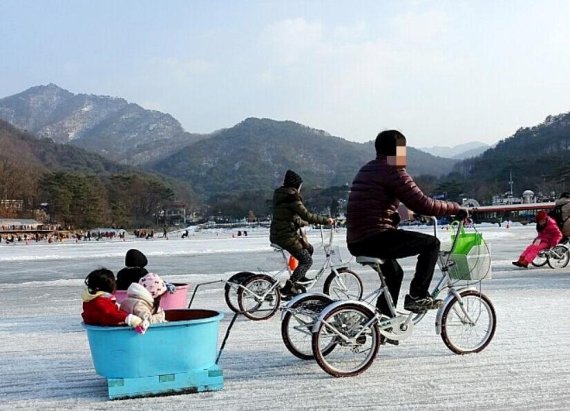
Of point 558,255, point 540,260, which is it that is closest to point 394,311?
point 558,255

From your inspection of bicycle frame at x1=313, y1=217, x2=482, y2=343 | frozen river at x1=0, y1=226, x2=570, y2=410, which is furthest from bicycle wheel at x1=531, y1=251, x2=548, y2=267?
bicycle frame at x1=313, y1=217, x2=482, y2=343

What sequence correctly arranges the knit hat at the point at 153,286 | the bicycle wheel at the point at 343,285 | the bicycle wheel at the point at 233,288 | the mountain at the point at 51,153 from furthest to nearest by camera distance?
the mountain at the point at 51,153, the bicycle wheel at the point at 343,285, the bicycle wheel at the point at 233,288, the knit hat at the point at 153,286

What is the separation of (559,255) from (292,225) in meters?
8.64

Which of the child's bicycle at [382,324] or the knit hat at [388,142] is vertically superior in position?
the knit hat at [388,142]

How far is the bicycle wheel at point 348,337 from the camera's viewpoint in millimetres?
4934

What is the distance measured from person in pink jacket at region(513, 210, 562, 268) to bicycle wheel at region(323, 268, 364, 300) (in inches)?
285

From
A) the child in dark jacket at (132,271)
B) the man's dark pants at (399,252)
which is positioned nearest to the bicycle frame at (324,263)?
the child in dark jacket at (132,271)

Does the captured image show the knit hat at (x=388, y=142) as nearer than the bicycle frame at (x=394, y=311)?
No

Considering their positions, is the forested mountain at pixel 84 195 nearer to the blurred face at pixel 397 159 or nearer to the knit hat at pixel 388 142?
the knit hat at pixel 388 142

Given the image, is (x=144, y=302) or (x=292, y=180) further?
(x=292, y=180)

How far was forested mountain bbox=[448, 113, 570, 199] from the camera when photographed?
11456 cm

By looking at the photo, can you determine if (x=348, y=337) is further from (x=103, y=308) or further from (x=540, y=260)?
(x=540, y=260)

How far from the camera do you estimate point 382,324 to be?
518 centimetres

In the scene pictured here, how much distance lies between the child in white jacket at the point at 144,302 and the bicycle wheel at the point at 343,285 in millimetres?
3372
